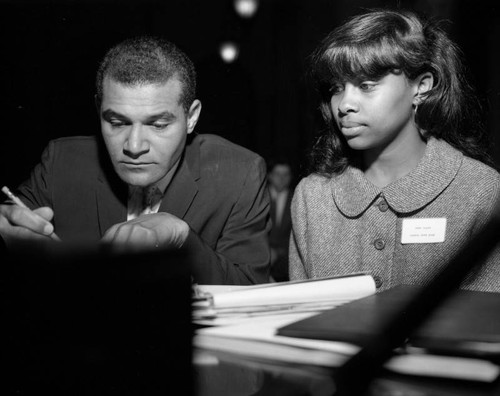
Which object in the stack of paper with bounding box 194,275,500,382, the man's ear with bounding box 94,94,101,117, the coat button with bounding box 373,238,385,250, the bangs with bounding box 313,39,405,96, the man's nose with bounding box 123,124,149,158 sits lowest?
the stack of paper with bounding box 194,275,500,382

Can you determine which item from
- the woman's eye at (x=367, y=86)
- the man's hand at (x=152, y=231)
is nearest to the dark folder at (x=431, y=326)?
the man's hand at (x=152, y=231)

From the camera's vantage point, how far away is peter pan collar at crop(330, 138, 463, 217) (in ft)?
4.52

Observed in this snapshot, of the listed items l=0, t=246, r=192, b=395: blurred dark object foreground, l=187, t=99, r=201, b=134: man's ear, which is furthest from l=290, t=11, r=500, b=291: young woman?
l=0, t=246, r=192, b=395: blurred dark object foreground

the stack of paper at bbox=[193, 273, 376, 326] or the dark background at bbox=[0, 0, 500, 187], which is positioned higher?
the dark background at bbox=[0, 0, 500, 187]

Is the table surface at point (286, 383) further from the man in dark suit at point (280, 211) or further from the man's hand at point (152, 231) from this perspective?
the man in dark suit at point (280, 211)

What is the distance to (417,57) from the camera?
134 centimetres

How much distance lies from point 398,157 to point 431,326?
0.68 meters

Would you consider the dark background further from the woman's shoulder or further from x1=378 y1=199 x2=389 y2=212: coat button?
x1=378 y1=199 x2=389 y2=212: coat button

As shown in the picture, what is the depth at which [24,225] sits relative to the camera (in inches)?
47.1

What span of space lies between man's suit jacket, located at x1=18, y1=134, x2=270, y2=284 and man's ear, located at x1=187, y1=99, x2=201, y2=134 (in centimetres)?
5

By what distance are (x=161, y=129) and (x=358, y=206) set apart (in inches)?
20.4

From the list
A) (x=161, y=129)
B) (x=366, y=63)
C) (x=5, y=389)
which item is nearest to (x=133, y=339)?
(x=5, y=389)

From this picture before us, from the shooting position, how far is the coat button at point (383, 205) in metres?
1.41

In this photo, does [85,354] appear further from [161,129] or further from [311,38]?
[311,38]
